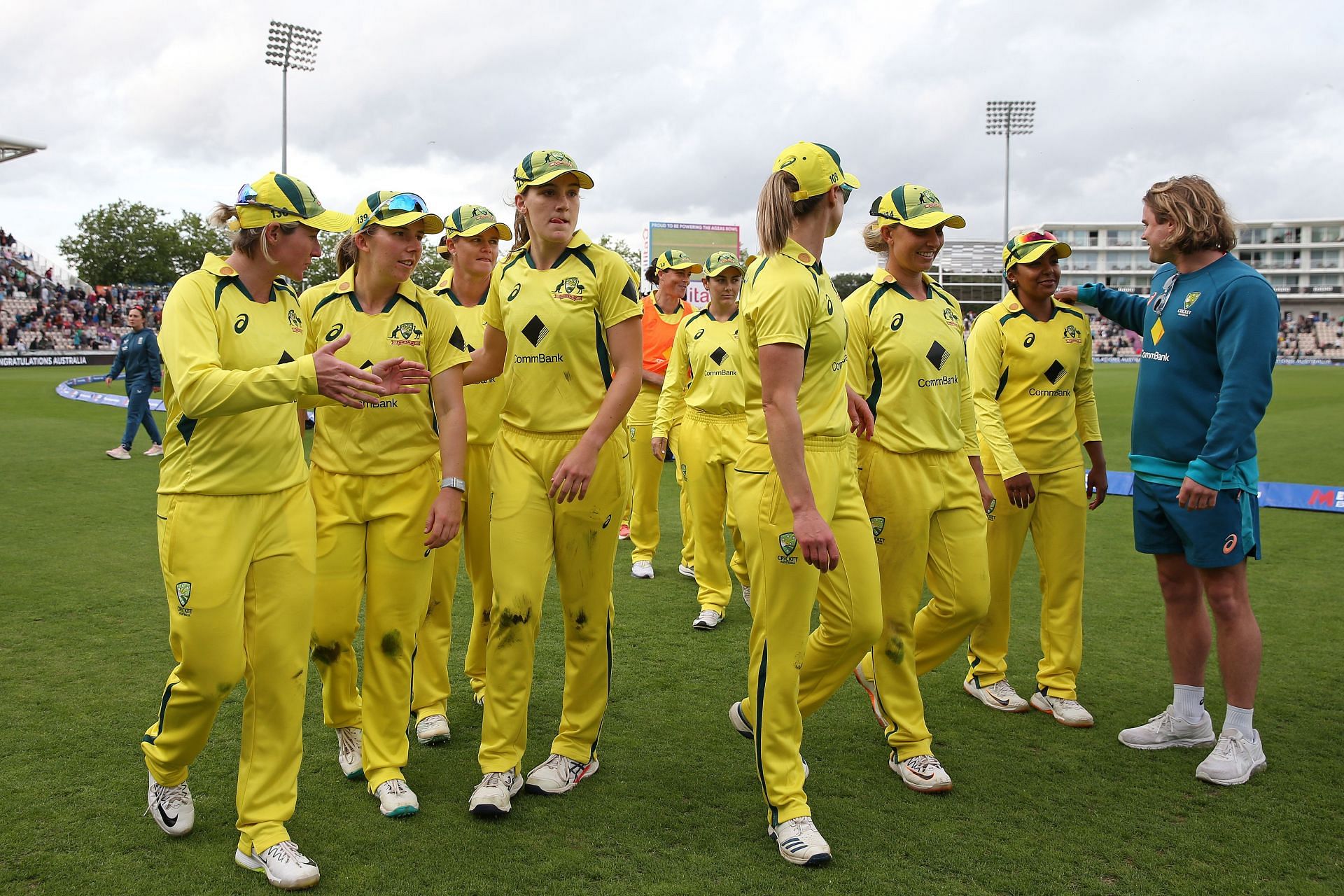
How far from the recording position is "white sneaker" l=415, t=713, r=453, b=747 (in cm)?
461

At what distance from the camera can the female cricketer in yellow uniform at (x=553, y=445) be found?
156 inches

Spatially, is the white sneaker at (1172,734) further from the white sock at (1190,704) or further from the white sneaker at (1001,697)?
the white sneaker at (1001,697)

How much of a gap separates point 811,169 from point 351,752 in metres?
3.08

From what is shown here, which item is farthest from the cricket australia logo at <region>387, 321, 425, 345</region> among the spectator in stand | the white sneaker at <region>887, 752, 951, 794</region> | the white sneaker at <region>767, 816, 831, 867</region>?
the spectator in stand

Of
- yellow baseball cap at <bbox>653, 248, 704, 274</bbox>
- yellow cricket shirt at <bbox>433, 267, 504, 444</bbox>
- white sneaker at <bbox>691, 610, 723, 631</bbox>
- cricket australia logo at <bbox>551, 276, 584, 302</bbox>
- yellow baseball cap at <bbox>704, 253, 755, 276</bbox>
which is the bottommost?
white sneaker at <bbox>691, 610, 723, 631</bbox>

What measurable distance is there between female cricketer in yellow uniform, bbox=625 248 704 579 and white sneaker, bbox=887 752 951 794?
3560 mm

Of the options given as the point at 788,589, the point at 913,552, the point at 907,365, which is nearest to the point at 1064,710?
the point at 913,552

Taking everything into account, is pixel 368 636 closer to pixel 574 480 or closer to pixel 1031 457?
pixel 574 480

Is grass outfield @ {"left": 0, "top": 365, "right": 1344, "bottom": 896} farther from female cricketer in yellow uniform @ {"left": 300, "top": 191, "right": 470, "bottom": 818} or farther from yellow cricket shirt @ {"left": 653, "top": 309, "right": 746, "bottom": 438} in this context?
yellow cricket shirt @ {"left": 653, "top": 309, "right": 746, "bottom": 438}

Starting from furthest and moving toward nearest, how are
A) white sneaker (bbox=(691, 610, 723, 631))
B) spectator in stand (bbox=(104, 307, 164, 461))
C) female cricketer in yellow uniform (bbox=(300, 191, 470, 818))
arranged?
spectator in stand (bbox=(104, 307, 164, 461)) < white sneaker (bbox=(691, 610, 723, 631)) < female cricketer in yellow uniform (bbox=(300, 191, 470, 818))

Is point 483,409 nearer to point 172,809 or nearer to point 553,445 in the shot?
point 553,445

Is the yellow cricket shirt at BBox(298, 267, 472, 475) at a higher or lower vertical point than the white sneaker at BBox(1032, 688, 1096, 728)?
higher

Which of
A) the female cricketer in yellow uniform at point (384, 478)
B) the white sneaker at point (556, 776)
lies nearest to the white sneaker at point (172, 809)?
the female cricketer in yellow uniform at point (384, 478)

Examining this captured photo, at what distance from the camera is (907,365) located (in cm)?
427
